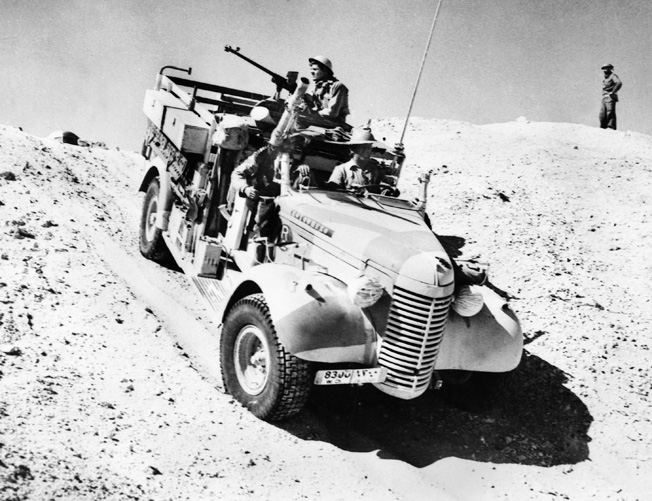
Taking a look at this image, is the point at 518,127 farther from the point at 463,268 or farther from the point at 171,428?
the point at 171,428

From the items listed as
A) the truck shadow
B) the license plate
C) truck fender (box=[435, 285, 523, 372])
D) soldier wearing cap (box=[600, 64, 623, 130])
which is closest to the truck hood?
truck fender (box=[435, 285, 523, 372])

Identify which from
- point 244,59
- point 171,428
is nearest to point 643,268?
point 244,59

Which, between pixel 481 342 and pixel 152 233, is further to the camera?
pixel 152 233

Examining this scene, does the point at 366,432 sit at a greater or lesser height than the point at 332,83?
lesser

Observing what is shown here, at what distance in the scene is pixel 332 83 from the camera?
8.07 m

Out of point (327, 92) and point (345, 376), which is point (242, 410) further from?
point (327, 92)

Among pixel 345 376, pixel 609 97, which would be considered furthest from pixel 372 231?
pixel 609 97

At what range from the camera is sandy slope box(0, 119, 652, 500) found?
405 centimetres

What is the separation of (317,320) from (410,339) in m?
0.70

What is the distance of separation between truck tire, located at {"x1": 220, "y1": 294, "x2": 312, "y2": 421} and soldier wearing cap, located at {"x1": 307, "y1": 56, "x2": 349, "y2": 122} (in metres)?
3.37

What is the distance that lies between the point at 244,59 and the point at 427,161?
572 cm

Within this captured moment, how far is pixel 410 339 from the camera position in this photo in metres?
4.62

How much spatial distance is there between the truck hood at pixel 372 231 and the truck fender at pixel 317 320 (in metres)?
0.41

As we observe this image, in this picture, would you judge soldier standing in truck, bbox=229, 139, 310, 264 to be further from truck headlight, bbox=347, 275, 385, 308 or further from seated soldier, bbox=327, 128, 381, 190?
truck headlight, bbox=347, 275, 385, 308
